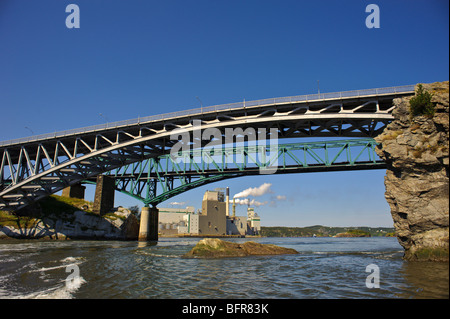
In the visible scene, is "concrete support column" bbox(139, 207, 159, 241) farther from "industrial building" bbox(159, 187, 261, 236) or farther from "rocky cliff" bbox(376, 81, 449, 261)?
"industrial building" bbox(159, 187, 261, 236)

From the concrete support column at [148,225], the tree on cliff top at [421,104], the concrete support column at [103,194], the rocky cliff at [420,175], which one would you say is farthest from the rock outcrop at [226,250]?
the concrete support column at [103,194]

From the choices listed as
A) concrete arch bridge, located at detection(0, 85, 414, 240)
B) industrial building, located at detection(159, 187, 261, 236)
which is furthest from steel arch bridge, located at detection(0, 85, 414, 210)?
industrial building, located at detection(159, 187, 261, 236)

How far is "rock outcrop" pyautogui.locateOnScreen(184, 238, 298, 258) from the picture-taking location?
2030cm

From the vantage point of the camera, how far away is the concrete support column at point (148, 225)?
49562mm

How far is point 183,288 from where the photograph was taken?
932 centimetres

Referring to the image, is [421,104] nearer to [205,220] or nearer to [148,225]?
[148,225]

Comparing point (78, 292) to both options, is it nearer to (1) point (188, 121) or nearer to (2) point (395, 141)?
(2) point (395, 141)

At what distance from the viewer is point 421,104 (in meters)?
16.2

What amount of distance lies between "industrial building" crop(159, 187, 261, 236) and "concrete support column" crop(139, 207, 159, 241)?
71840mm

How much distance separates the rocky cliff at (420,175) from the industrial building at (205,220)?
368 feet

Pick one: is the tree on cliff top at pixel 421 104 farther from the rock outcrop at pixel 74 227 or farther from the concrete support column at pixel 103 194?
the rock outcrop at pixel 74 227

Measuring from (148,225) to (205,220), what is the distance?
78.7 metres

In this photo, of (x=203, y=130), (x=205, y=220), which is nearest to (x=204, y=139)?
(x=203, y=130)
